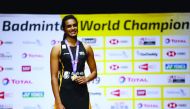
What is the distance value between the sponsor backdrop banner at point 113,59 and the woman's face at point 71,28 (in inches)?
3.3

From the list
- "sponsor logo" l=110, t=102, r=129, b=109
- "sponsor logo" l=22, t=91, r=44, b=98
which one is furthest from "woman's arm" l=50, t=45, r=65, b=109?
"sponsor logo" l=110, t=102, r=129, b=109

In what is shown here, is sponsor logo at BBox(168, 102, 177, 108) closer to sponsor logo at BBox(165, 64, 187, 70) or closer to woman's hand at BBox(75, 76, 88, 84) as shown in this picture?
sponsor logo at BBox(165, 64, 187, 70)

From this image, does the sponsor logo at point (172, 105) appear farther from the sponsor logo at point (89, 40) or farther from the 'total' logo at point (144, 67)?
the sponsor logo at point (89, 40)

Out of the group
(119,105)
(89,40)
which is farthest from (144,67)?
(89,40)

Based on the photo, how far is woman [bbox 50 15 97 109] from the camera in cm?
405

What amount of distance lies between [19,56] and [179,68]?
1819 millimetres

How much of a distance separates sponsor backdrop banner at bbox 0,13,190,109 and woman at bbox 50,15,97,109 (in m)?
0.08

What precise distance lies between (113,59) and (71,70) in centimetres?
51

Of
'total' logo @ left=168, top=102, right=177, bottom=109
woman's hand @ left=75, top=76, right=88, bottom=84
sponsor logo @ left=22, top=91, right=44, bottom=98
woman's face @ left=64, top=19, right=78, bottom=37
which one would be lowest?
'total' logo @ left=168, top=102, right=177, bottom=109

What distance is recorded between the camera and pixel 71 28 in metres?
4.16

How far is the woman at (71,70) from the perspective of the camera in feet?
13.3

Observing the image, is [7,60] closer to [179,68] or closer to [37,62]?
[37,62]
